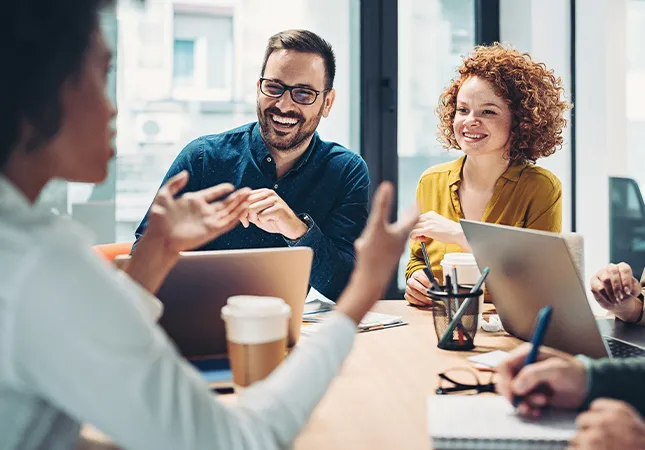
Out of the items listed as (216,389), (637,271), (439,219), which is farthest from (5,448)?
(637,271)

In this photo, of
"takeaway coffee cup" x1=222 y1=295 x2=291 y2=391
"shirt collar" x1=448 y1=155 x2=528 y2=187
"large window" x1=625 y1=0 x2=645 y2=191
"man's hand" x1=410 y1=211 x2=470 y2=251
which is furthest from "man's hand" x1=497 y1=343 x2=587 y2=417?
"large window" x1=625 y1=0 x2=645 y2=191

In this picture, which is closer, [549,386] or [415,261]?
[549,386]

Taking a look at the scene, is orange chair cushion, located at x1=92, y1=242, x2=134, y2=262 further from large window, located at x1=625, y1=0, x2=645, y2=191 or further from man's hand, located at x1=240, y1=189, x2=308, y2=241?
large window, located at x1=625, y1=0, x2=645, y2=191

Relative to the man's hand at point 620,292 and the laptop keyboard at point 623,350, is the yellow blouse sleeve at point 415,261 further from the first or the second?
the laptop keyboard at point 623,350

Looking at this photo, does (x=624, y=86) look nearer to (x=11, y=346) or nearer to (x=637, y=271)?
(x=637, y=271)

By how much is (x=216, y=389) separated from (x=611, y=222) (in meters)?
2.86

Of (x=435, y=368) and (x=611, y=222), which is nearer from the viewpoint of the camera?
(x=435, y=368)

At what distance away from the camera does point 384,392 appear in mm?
1059

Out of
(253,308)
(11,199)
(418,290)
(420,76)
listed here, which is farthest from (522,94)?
(11,199)

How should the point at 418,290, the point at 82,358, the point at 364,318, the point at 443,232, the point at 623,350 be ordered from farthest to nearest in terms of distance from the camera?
the point at 443,232, the point at 418,290, the point at 364,318, the point at 623,350, the point at 82,358

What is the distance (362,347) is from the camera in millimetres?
1346

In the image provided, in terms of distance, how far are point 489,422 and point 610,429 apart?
0.50 feet

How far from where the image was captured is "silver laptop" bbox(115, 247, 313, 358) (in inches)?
45.8

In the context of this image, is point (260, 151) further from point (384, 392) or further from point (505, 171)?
point (384, 392)
